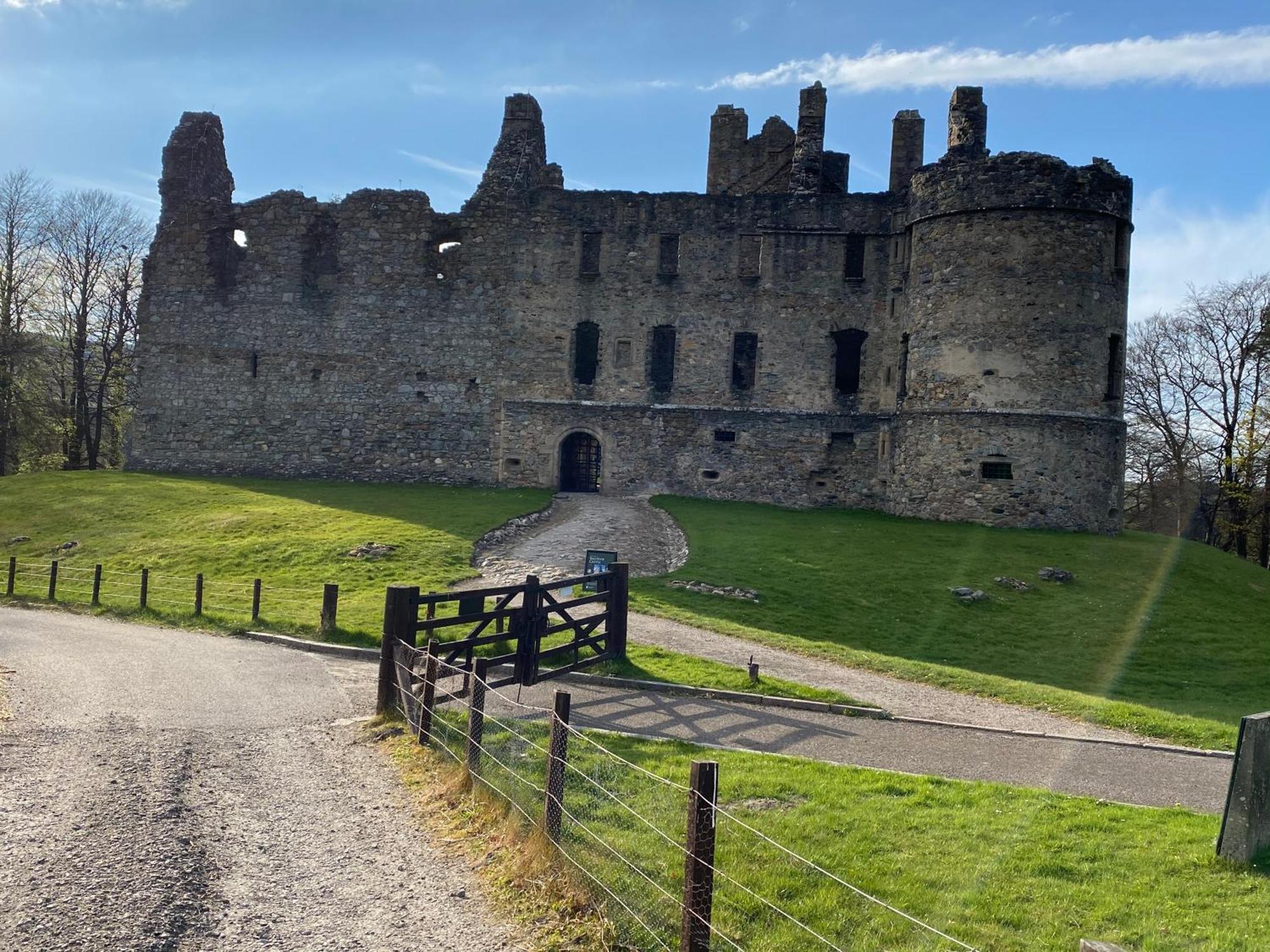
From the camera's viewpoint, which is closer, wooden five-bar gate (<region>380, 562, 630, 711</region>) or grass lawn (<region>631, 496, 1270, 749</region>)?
wooden five-bar gate (<region>380, 562, 630, 711</region>)

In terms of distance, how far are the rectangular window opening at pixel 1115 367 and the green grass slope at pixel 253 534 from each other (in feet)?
52.7

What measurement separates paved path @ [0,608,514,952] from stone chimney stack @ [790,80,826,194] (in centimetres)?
2394

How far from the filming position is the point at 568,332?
1280 inches

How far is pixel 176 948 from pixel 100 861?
1486 mm

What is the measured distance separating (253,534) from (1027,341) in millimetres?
20458

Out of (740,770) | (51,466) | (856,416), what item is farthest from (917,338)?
(51,466)

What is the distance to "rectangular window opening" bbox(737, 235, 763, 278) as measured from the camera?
31.9 metres

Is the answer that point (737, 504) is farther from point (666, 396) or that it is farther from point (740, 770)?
point (740, 770)

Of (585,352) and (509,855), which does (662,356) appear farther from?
(509,855)

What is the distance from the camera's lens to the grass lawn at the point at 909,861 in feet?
19.7

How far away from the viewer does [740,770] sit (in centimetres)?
917

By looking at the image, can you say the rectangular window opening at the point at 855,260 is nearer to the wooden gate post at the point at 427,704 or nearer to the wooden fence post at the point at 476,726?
the wooden gate post at the point at 427,704

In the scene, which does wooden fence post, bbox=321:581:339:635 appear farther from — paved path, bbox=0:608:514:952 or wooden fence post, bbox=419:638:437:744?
wooden fence post, bbox=419:638:437:744

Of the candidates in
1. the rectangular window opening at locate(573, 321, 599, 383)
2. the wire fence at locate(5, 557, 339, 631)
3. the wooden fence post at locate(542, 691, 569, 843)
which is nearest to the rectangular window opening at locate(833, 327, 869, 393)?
the rectangular window opening at locate(573, 321, 599, 383)
